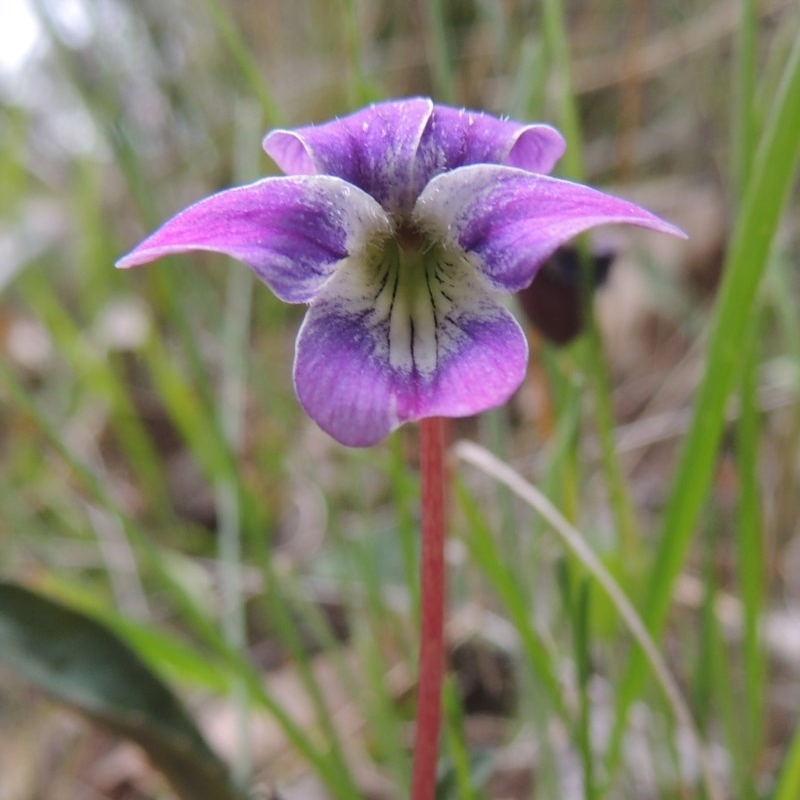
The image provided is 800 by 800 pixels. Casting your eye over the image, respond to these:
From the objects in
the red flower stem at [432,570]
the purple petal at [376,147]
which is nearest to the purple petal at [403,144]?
the purple petal at [376,147]

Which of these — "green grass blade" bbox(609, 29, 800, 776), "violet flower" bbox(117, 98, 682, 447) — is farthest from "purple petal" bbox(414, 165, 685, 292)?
"green grass blade" bbox(609, 29, 800, 776)

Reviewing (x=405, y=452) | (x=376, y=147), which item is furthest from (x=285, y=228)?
(x=405, y=452)

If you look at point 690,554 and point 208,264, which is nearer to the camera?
point 690,554

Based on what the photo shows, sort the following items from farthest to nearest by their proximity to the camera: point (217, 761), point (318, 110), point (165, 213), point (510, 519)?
point (318, 110), point (165, 213), point (510, 519), point (217, 761)

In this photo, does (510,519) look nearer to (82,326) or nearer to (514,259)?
(514,259)

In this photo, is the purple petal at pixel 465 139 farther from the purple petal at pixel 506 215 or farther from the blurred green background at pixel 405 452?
the blurred green background at pixel 405 452

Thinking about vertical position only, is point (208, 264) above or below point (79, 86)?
below

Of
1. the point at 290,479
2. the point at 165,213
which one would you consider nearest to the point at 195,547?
the point at 290,479
